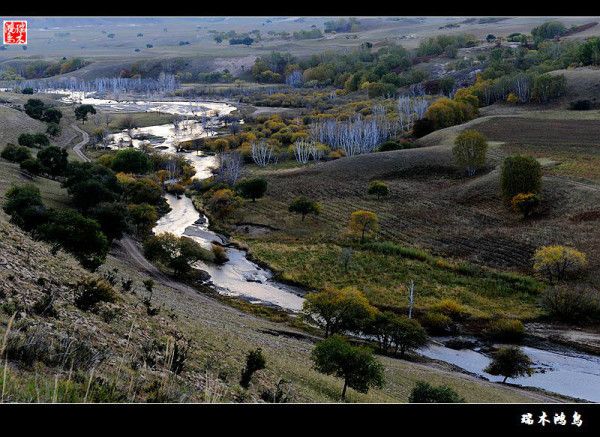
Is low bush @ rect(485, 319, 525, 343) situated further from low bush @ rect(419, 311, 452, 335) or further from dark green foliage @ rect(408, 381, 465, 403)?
dark green foliage @ rect(408, 381, 465, 403)

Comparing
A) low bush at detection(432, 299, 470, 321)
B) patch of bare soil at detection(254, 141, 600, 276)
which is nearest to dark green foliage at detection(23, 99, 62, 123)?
patch of bare soil at detection(254, 141, 600, 276)

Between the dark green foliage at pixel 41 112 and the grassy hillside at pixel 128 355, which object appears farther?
the dark green foliage at pixel 41 112

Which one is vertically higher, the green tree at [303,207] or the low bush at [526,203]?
the low bush at [526,203]

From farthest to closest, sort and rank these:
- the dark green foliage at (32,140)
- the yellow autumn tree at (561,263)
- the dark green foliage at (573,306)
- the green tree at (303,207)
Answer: the dark green foliage at (32,140)
the green tree at (303,207)
the yellow autumn tree at (561,263)
the dark green foliage at (573,306)

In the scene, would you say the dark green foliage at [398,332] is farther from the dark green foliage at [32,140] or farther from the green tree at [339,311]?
the dark green foliage at [32,140]

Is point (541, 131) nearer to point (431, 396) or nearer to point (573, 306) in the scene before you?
point (573, 306)

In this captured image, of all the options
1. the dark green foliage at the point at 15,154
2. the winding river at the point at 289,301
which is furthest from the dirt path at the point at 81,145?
the winding river at the point at 289,301

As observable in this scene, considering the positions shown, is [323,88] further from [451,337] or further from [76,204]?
[451,337]

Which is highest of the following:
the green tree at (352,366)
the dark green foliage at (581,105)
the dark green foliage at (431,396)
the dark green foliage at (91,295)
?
the dark green foliage at (581,105)
